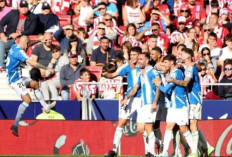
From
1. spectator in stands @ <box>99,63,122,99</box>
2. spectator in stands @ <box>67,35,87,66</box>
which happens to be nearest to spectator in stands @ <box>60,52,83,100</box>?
spectator in stands @ <box>67,35,87,66</box>

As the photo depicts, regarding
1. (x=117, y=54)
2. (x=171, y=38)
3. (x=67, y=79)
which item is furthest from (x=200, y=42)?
(x=67, y=79)

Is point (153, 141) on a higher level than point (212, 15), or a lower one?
lower

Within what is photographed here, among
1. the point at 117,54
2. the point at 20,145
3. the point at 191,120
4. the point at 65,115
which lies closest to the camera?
the point at 191,120

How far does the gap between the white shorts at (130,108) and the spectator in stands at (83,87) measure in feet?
7.93

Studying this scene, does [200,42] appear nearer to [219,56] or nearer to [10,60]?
[219,56]

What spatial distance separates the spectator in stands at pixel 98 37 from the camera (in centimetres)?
2366

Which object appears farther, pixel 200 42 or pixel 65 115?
pixel 200 42

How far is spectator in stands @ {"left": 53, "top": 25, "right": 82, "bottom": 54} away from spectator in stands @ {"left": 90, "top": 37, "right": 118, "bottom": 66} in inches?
24.9

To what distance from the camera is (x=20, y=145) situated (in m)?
20.0

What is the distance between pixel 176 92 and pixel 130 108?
3.88ft

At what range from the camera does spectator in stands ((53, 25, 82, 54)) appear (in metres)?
23.5

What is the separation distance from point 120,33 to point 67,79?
2811 mm

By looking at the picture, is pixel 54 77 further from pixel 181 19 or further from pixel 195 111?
pixel 195 111

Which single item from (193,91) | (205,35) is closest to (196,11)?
(205,35)
